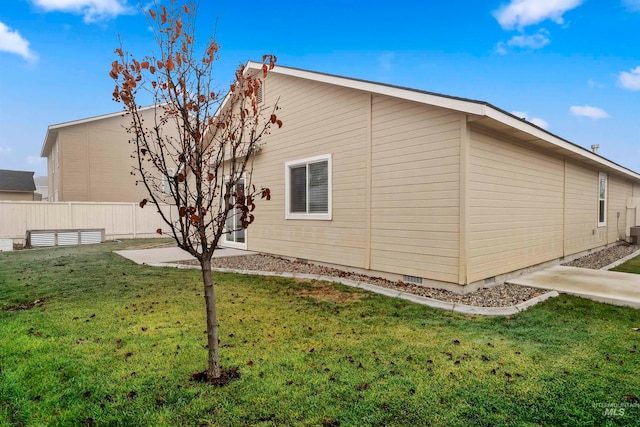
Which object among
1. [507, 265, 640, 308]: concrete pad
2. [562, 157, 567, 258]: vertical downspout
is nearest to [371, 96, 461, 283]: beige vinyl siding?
[507, 265, 640, 308]: concrete pad

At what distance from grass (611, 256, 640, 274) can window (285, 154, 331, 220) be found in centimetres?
688

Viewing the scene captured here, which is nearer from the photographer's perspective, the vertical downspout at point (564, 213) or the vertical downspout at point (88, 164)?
the vertical downspout at point (564, 213)

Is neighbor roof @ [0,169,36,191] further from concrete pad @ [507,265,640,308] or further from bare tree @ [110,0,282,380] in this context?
concrete pad @ [507,265,640,308]

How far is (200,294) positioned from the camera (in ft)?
18.0

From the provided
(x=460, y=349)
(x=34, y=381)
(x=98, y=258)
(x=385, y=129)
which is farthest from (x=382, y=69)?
(x=34, y=381)

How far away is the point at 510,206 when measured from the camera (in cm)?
661

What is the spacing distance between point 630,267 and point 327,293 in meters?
7.70

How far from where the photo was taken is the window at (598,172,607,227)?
11430 millimetres

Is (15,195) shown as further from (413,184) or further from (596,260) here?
(596,260)

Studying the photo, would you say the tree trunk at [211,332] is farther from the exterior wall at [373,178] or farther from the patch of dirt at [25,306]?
the exterior wall at [373,178]

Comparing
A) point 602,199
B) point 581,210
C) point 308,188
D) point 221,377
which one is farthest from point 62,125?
point 602,199

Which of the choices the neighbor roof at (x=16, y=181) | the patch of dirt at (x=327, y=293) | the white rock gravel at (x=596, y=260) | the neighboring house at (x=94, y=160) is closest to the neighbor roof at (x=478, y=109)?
the white rock gravel at (x=596, y=260)

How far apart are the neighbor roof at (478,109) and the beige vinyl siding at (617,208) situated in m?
4.93

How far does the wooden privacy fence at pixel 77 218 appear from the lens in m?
13.3
